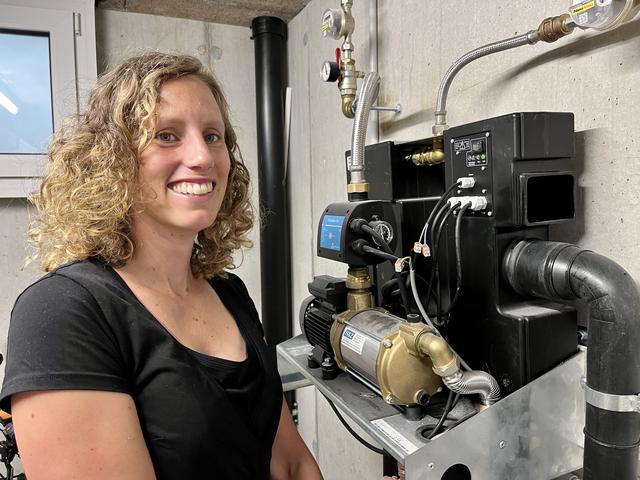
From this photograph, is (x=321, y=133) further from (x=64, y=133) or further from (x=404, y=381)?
(x=404, y=381)

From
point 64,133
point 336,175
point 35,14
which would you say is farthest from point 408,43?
point 35,14

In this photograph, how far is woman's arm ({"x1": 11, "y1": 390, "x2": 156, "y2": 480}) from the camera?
0.60 m

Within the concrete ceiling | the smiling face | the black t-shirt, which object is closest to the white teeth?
the smiling face

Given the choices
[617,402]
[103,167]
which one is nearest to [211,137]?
[103,167]

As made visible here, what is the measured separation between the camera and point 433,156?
101 centimetres

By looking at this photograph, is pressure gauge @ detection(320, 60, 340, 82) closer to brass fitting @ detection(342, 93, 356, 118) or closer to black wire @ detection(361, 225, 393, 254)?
brass fitting @ detection(342, 93, 356, 118)

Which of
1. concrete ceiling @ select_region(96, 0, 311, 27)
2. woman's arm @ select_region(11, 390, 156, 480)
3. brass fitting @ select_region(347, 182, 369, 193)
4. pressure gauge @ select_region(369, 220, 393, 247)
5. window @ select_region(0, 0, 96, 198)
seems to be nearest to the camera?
woman's arm @ select_region(11, 390, 156, 480)

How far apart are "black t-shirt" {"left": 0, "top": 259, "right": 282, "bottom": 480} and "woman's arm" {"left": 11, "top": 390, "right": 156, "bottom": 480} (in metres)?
0.01

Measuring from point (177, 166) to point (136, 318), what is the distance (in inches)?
10.0

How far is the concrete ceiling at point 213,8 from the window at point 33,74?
0.18 meters

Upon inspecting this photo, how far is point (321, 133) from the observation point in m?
1.81

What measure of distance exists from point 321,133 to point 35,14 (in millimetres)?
1114

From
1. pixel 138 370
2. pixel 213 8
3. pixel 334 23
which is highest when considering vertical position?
pixel 213 8

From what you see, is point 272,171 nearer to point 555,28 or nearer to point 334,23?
point 334,23
